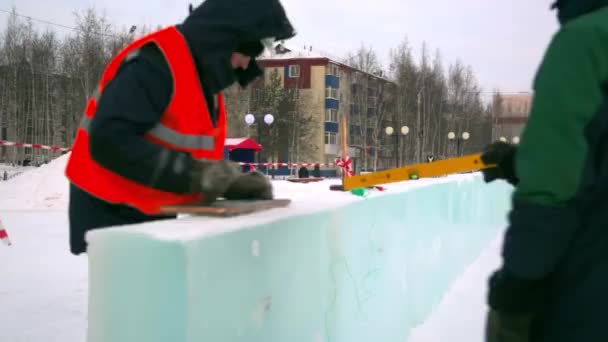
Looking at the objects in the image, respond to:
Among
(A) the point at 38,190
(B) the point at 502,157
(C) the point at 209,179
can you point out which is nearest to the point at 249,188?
(C) the point at 209,179

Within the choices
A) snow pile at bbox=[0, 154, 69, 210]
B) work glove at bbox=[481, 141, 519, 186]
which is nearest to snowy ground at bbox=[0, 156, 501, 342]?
work glove at bbox=[481, 141, 519, 186]

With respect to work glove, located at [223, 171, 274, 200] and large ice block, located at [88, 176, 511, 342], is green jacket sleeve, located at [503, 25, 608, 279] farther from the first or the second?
work glove, located at [223, 171, 274, 200]

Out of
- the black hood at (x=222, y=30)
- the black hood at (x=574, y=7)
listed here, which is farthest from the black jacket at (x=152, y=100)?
the black hood at (x=574, y=7)

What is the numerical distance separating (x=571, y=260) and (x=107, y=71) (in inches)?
65.0

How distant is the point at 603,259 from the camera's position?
1.34 m

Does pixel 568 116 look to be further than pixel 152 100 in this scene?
No

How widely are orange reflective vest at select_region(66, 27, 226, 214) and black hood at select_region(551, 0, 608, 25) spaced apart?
121 centimetres

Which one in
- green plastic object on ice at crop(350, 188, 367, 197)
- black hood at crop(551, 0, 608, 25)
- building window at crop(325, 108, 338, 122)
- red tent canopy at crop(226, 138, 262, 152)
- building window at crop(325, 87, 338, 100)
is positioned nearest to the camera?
black hood at crop(551, 0, 608, 25)

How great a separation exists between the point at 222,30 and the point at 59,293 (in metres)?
3.53

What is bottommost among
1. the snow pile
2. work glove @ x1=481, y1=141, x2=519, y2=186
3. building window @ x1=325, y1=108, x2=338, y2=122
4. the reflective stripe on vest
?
the snow pile

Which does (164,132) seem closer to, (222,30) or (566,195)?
(222,30)

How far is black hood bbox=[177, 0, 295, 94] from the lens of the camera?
2168mm

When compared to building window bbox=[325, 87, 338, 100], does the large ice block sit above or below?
below

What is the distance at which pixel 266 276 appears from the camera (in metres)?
1.90
